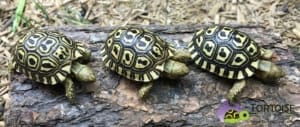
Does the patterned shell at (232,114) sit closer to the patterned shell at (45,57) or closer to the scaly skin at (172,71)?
the scaly skin at (172,71)

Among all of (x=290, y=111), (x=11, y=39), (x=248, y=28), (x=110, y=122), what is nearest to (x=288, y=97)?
(x=290, y=111)

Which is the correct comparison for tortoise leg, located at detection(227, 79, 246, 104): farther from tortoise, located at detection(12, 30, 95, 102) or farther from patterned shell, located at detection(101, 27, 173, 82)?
tortoise, located at detection(12, 30, 95, 102)

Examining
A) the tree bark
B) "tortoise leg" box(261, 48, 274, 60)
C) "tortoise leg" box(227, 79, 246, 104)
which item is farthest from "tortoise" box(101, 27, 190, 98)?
"tortoise leg" box(261, 48, 274, 60)

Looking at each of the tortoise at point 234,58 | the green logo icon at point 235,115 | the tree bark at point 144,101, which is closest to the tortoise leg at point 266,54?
the tortoise at point 234,58

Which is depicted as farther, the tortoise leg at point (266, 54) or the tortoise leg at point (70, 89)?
the tortoise leg at point (266, 54)

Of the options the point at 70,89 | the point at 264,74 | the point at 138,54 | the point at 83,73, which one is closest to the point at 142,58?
the point at 138,54

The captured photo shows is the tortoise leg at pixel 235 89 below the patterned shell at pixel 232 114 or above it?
above

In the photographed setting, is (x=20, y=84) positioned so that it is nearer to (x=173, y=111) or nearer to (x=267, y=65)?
(x=173, y=111)

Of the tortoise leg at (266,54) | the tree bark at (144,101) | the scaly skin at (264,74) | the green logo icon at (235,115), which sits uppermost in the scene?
the tortoise leg at (266,54)
